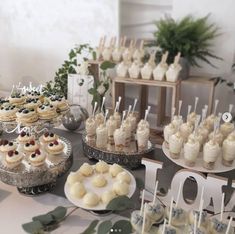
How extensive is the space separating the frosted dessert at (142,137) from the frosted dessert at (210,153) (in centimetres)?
27

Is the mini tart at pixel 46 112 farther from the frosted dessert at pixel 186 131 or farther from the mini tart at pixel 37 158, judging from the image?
the frosted dessert at pixel 186 131

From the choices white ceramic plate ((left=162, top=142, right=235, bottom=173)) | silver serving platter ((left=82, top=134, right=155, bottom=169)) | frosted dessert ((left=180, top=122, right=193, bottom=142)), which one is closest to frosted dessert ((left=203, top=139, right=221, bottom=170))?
white ceramic plate ((left=162, top=142, right=235, bottom=173))

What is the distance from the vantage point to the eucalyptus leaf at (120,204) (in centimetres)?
95

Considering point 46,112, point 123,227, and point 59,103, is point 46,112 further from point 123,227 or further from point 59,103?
point 123,227

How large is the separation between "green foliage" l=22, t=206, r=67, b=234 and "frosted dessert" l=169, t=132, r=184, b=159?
469 millimetres

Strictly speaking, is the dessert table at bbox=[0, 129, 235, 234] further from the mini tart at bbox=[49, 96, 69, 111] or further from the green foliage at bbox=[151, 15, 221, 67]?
the green foliage at bbox=[151, 15, 221, 67]

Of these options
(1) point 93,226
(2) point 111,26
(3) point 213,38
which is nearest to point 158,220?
(1) point 93,226

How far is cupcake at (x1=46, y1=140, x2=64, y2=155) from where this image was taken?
1203mm

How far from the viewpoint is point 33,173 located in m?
1.09

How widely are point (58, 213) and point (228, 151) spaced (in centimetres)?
65

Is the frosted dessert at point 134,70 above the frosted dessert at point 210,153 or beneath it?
above

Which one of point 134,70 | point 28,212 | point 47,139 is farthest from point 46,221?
point 134,70

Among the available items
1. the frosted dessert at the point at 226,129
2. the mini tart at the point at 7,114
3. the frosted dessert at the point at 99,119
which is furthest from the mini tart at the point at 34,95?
the frosted dessert at the point at 226,129

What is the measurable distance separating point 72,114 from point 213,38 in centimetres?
109
